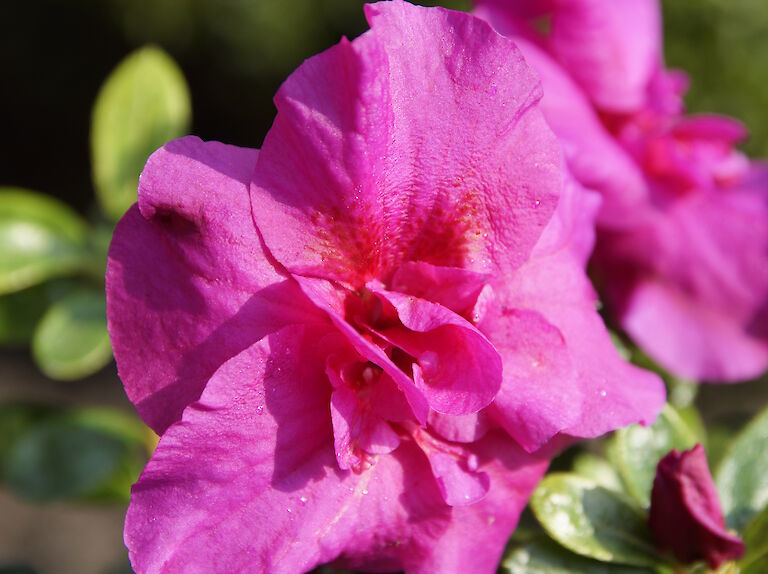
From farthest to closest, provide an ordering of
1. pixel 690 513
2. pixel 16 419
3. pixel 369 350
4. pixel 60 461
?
pixel 16 419
pixel 60 461
pixel 690 513
pixel 369 350

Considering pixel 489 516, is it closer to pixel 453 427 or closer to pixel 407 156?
pixel 453 427

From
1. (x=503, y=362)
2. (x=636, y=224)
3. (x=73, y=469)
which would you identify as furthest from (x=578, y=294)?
(x=73, y=469)

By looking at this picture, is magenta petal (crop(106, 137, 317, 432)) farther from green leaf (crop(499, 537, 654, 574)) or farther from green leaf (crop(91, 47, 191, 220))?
green leaf (crop(91, 47, 191, 220))

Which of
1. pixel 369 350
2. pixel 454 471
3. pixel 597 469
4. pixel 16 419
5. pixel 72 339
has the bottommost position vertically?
pixel 16 419

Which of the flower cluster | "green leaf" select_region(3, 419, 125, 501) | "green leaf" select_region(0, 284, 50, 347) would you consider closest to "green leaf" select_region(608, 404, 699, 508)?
the flower cluster

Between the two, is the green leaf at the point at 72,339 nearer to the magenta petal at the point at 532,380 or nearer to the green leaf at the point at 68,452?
the green leaf at the point at 68,452

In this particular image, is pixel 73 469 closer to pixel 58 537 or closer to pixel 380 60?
pixel 380 60

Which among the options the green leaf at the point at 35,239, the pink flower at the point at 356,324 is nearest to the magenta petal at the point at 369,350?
the pink flower at the point at 356,324

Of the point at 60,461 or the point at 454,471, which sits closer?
the point at 454,471

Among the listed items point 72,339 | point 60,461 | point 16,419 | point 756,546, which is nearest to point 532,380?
point 756,546
